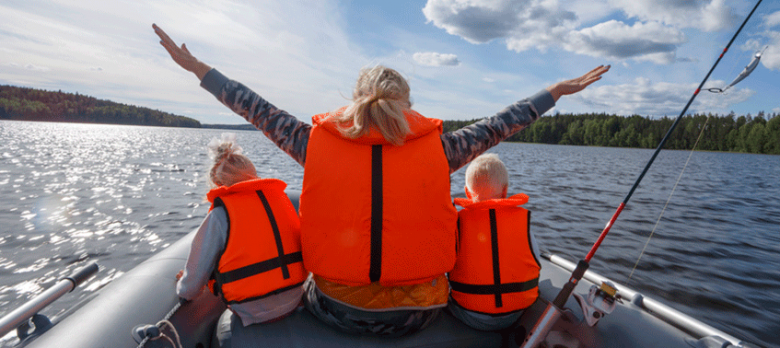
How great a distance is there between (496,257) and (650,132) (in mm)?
72188

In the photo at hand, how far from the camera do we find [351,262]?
1589mm

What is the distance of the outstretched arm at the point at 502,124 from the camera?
1.78 meters

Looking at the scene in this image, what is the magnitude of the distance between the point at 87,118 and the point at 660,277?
135577 millimetres

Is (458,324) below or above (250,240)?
below

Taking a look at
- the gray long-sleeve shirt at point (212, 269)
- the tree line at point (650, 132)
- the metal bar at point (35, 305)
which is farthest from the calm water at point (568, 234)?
the tree line at point (650, 132)

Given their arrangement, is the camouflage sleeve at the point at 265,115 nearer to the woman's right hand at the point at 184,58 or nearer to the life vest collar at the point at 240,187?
the woman's right hand at the point at 184,58

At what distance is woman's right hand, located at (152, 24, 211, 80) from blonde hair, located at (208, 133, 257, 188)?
35 cm

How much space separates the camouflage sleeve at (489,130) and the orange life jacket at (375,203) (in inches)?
5.6

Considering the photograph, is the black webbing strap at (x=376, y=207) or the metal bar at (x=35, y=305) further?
the metal bar at (x=35, y=305)

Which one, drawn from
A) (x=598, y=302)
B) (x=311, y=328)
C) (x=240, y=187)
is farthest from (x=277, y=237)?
(x=598, y=302)

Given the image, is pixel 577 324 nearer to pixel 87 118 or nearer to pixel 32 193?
pixel 32 193

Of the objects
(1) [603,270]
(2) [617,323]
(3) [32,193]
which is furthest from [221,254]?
(3) [32,193]

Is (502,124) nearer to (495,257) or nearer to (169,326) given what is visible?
(495,257)

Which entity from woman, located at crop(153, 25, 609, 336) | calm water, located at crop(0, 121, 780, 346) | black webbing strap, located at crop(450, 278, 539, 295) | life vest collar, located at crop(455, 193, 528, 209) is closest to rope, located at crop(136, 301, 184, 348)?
woman, located at crop(153, 25, 609, 336)
